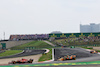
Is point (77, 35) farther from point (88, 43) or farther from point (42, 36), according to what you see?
point (42, 36)

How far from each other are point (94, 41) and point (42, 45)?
2866 cm

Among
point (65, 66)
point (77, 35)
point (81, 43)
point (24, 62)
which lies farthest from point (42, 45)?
point (65, 66)

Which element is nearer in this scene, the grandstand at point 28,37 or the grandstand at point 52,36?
the grandstand at point 52,36

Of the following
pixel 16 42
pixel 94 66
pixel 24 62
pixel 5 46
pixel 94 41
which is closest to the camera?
pixel 94 66

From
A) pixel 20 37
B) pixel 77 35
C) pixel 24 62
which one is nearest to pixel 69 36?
pixel 77 35

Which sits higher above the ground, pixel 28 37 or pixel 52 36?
pixel 52 36

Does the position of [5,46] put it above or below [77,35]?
below

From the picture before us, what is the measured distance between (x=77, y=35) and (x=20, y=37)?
37.8 meters

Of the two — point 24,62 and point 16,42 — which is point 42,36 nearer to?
point 16,42

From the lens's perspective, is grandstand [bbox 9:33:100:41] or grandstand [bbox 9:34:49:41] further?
grandstand [bbox 9:34:49:41]

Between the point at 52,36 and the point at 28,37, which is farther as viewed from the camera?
the point at 28,37

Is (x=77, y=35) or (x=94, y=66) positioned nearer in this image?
(x=94, y=66)

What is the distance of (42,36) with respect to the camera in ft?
319

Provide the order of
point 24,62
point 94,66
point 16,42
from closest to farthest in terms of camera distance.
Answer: point 94,66
point 24,62
point 16,42
